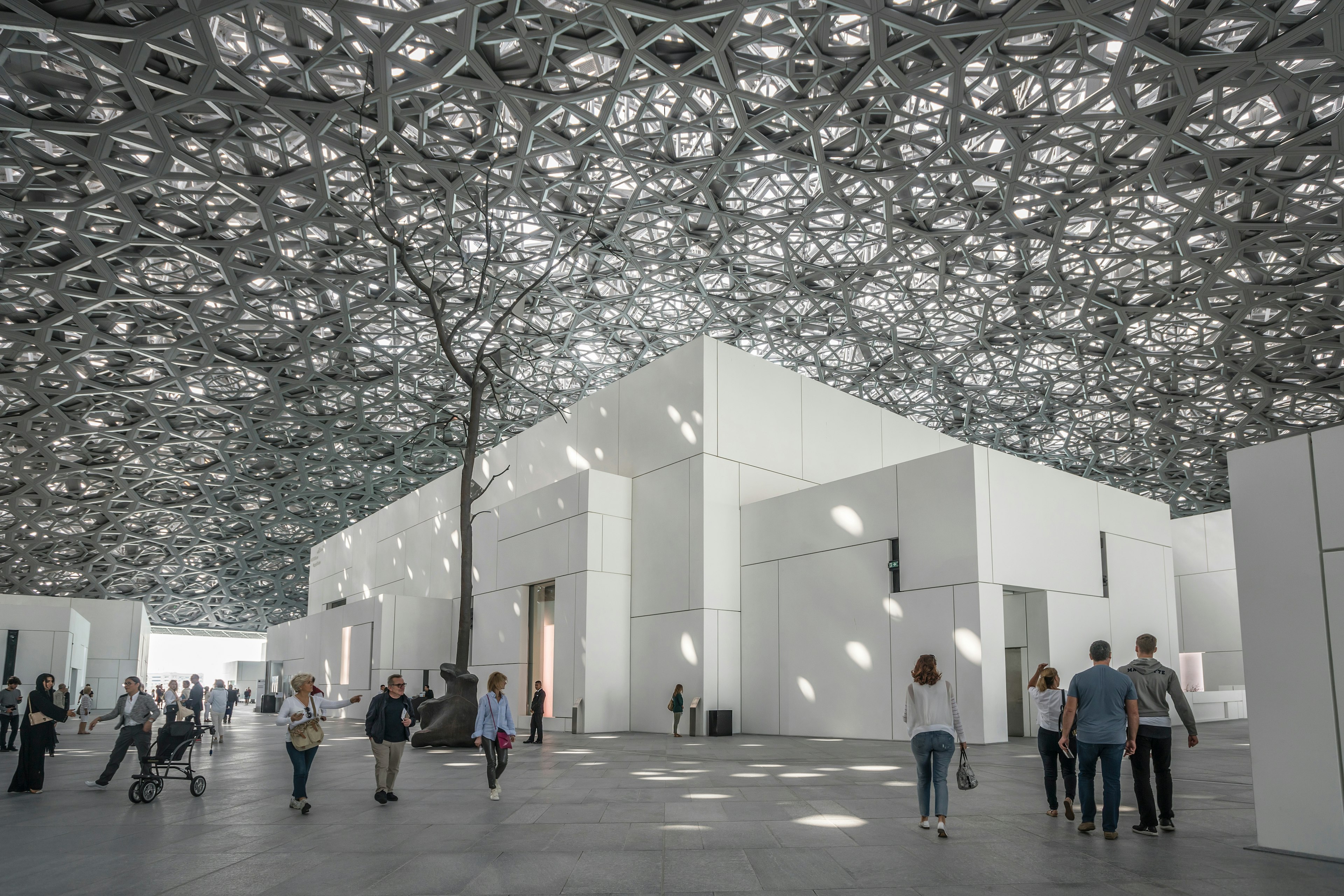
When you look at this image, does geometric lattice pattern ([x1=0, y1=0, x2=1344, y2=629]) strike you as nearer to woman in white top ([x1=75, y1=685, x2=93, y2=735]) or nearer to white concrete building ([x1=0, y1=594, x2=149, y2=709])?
white concrete building ([x1=0, y1=594, x2=149, y2=709])

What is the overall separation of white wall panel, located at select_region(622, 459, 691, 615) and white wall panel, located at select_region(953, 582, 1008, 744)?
23.0 ft

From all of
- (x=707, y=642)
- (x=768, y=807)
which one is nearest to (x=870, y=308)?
(x=707, y=642)

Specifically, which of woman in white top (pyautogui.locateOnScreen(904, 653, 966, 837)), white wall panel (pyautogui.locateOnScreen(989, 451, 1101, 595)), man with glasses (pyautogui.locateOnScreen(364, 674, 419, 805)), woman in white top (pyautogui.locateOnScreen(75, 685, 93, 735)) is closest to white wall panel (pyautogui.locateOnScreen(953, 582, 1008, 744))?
white wall panel (pyautogui.locateOnScreen(989, 451, 1101, 595))

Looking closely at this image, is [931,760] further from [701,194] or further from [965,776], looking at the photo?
[701,194]

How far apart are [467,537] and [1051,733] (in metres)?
13.0

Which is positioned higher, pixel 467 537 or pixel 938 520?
pixel 938 520

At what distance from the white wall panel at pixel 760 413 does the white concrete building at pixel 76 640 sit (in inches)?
1001

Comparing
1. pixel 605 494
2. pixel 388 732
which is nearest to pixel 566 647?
pixel 605 494

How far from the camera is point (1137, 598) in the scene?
65.2ft

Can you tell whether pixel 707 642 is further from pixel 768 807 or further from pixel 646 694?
pixel 768 807

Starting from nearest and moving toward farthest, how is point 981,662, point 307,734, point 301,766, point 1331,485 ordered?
point 1331,485 < point 301,766 < point 307,734 < point 981,662

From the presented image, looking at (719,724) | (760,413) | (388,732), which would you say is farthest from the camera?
(760,413)

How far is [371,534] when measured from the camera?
41.5m

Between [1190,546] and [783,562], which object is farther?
[1190,546]
